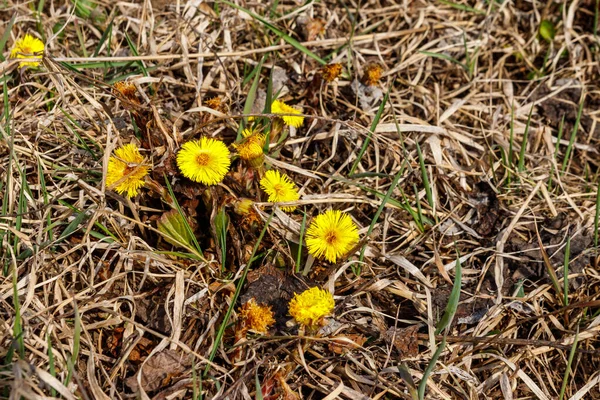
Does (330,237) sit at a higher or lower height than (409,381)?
higher

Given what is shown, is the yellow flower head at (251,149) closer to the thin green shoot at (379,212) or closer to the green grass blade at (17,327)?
the thin green shoot at (379,212)

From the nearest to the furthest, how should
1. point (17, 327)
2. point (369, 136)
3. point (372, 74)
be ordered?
point (17, 327)
point (369, 136)
point (372, 74)

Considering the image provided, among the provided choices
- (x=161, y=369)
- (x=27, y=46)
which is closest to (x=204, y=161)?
(x=161, y=369)

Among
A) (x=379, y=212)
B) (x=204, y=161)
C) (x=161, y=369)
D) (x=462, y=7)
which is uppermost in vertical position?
(x=462, y=7)

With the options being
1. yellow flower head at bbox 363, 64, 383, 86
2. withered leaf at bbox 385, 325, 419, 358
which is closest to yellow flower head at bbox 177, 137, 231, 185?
withered leaf at bbox 385, 325, 419, 358

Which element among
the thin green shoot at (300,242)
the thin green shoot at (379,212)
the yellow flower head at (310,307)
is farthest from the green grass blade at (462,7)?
the yellow flower head at (310,307)

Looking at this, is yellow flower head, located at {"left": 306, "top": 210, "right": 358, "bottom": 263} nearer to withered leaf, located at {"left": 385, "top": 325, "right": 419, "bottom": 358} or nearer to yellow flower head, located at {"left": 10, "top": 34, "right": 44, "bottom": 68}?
withered leaf, located at {"left": 385, "top": 325, "right": 419, "bottom": 358}

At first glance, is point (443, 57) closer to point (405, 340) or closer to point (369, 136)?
point (369, 136)
